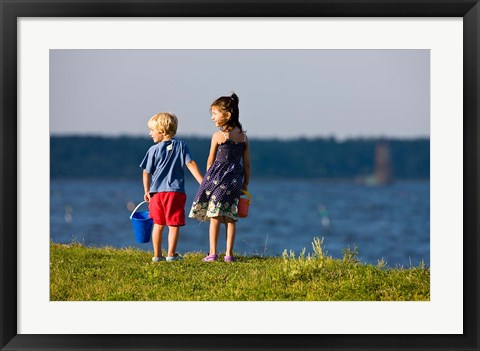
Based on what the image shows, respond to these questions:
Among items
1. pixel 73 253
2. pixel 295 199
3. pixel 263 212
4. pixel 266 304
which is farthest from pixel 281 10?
pixel 295 199

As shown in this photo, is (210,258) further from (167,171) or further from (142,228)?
(167,171)

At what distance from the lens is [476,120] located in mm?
6047

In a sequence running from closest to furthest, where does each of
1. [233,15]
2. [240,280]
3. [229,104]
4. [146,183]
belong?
[233,15], [240,280], [229,104], [146,183]

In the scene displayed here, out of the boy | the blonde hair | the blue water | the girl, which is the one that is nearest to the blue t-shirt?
the boy

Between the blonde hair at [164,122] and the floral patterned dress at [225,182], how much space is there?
554mm

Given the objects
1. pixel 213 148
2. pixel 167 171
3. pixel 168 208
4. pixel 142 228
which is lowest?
pixel 142 228

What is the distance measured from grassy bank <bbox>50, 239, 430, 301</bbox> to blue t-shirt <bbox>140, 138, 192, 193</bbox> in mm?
843

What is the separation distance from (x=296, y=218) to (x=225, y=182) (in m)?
59.1

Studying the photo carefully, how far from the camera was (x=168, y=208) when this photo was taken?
8.45 m

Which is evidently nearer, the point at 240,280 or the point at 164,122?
the point at 240,280

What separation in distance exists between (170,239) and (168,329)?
2.55m

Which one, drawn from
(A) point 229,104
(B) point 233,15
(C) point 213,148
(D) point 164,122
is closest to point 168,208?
(C) point 213,148

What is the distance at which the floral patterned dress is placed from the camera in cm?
842

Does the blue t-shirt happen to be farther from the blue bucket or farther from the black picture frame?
the black picture frame
